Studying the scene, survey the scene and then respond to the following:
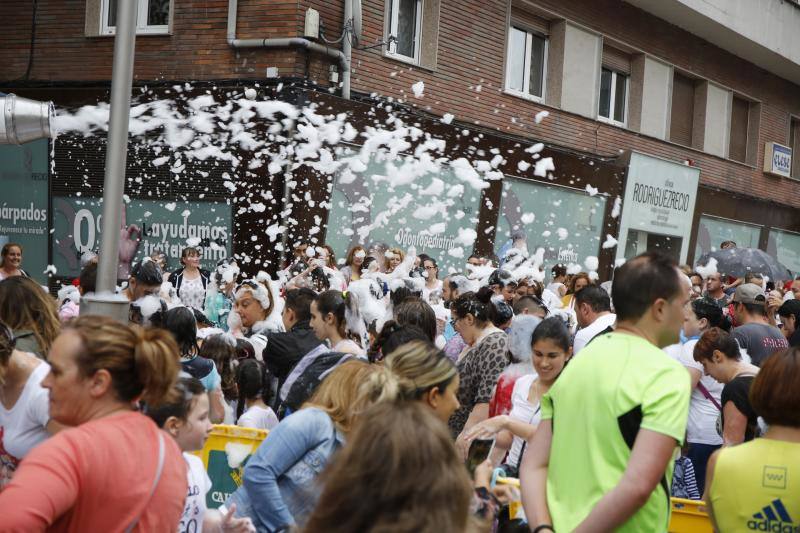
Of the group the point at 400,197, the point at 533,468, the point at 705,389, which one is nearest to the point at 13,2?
the point at 400,197

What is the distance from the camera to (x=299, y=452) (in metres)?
3.61

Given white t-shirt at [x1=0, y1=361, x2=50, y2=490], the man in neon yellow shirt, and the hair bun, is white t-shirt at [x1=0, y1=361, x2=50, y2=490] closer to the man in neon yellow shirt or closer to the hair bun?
the man in neon yellow shirt

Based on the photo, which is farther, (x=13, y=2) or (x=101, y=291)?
(x=13, y=2)

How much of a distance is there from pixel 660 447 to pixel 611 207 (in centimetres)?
1675

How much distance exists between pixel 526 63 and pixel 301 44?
5851mm

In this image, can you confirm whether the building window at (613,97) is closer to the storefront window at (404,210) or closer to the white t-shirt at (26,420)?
the storefront window at (404,210)

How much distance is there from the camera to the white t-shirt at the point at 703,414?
6250mm

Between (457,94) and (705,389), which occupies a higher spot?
(457,94)

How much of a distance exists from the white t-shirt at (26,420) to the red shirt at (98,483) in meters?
0.82

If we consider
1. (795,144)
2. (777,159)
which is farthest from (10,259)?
(795,144)

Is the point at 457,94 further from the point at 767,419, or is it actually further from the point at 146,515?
the point at 146,515

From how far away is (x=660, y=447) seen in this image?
9.56 ft

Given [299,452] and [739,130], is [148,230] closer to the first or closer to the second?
[299,452]

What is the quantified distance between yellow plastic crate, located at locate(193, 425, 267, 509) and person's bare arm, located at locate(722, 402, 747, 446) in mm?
2218
